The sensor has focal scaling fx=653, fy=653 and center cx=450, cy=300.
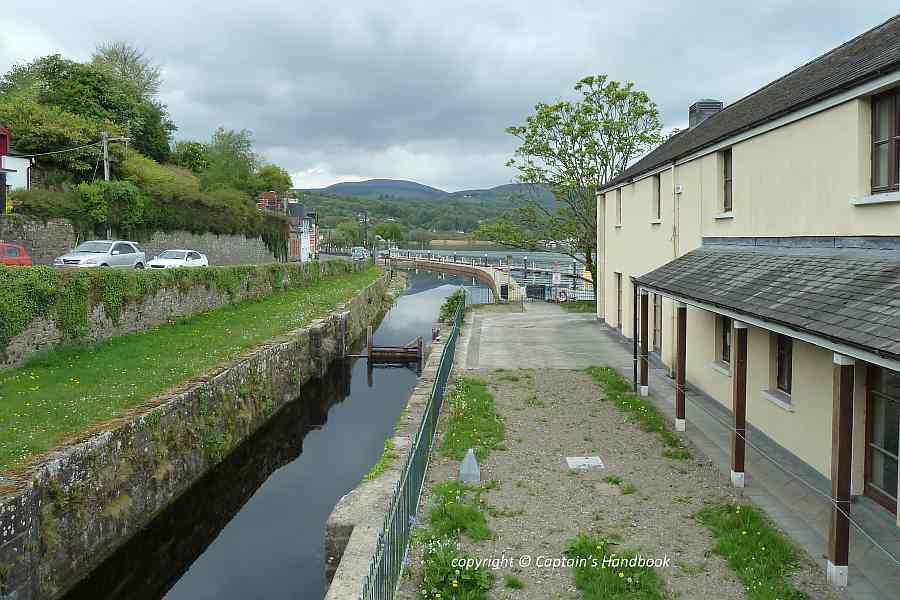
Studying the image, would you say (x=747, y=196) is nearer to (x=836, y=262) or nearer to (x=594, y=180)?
(x=836, y=262)

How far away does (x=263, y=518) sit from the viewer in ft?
41.0

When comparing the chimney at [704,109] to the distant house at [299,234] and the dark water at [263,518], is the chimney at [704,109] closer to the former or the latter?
the dark water at [263,518]

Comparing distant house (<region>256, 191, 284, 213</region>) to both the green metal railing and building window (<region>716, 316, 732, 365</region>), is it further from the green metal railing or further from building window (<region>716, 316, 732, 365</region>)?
the green metal railing

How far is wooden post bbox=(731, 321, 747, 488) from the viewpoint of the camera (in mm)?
8219

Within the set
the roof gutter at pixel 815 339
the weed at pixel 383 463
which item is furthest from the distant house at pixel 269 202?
the roof gutter at pixel 815 339

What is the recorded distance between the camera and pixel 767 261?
378 inches

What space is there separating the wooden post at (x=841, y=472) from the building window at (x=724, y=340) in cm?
649

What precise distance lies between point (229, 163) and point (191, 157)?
555 cm

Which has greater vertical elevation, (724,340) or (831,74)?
(831,74)

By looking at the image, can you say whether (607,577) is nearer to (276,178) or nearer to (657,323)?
(657,323)

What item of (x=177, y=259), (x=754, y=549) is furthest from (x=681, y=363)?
(x=177, y=259)

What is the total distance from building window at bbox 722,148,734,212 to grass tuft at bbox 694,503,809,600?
656cm

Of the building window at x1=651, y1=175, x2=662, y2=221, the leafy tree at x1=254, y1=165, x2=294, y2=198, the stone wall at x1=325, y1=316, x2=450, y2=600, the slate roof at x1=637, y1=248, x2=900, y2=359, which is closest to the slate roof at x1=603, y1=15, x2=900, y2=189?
the slate roof at x1=637, y1=248, x2=900, y2=359

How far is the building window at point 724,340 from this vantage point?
488 inches
